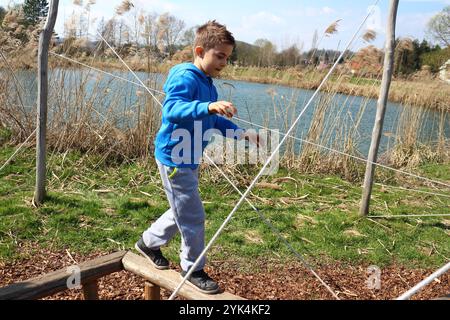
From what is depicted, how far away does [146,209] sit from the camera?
361 cm

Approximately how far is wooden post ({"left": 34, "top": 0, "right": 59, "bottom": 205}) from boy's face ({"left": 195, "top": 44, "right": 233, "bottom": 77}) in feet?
6.01

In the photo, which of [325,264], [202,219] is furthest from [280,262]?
[202,219]

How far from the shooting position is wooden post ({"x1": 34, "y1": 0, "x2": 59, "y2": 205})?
10.7 feet

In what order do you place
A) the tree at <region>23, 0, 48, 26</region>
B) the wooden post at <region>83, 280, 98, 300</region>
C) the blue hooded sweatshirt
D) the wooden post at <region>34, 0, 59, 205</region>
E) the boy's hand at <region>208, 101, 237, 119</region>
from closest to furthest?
the boy's hand at <region>208, 101, 237, 119</region>, the blue hooded sweatshirt, the wooden post at <region>83, 280, 98, 300</region>, the wooden post at <region>34, 0, 59, 205</region>, the tree at <region>23, 0, 48, 26</region>

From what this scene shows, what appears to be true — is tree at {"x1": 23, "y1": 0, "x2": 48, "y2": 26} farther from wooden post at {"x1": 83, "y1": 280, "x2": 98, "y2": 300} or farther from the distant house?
the distant house

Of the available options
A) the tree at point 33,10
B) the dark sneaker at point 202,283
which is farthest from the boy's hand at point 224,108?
the tree at point 33,10

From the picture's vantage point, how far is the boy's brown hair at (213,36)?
1.95 metres

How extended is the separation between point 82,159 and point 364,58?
3.24 m

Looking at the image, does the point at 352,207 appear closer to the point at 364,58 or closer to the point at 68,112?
the point at 364,58

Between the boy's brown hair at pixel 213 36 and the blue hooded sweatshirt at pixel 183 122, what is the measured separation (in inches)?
4.8

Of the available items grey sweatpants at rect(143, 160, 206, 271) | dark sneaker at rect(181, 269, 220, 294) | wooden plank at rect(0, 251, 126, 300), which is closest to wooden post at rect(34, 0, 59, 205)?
wooden plank at rect(0, 251, 126, 300)

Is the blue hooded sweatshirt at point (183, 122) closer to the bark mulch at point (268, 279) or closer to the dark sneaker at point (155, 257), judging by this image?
the dark sneaker at point (155, 257)

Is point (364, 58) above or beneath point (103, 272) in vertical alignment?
above
